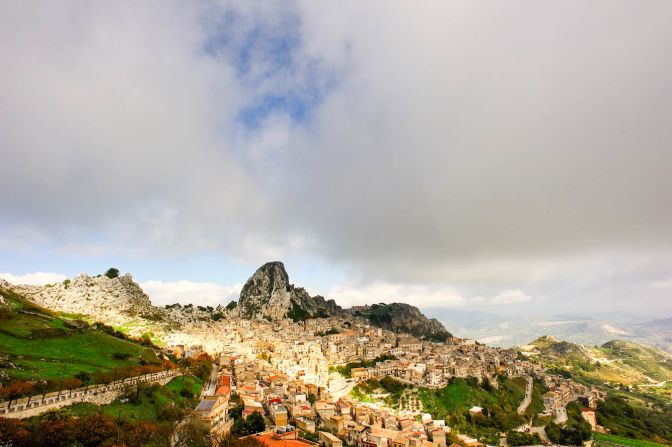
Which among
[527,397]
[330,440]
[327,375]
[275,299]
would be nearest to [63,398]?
[330,440]

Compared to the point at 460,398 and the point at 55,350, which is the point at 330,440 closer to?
the point at 55,350

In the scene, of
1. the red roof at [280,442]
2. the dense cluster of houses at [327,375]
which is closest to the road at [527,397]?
the dense cluster of houses at [327,375]

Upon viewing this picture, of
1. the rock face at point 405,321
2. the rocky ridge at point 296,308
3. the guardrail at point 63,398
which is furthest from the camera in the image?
the rock face at point 405,321

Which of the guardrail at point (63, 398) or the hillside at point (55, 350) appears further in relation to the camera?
the hillside at point (55, 350)

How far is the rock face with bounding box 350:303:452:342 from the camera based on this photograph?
171000 millimetres

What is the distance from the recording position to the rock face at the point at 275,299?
496 feet

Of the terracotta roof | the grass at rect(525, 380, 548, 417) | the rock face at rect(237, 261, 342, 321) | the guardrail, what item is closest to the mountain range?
the rock face at rect(237, 261, 342, 321)

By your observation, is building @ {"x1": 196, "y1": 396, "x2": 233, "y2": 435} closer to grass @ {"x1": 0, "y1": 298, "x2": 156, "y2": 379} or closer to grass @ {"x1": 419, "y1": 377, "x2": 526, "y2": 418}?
grass @ {"x1": 0, "y1": 298, "x2": 156, "y2": 379}

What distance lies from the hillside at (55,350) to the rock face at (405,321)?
12264 cm

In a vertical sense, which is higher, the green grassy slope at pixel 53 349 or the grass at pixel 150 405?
the green grassy slope at pixel 53 349

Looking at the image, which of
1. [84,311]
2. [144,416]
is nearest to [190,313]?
[84,311]

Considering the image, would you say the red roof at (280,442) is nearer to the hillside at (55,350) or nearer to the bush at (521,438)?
the hillside at (55,350)

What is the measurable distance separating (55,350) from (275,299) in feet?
354

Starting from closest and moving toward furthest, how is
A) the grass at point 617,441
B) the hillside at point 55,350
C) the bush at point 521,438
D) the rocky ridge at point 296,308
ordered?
the hillside at point 55,350 < the bush at point 521,438 < the grass at point 617,441 < the rocky ridge at point 296,308
